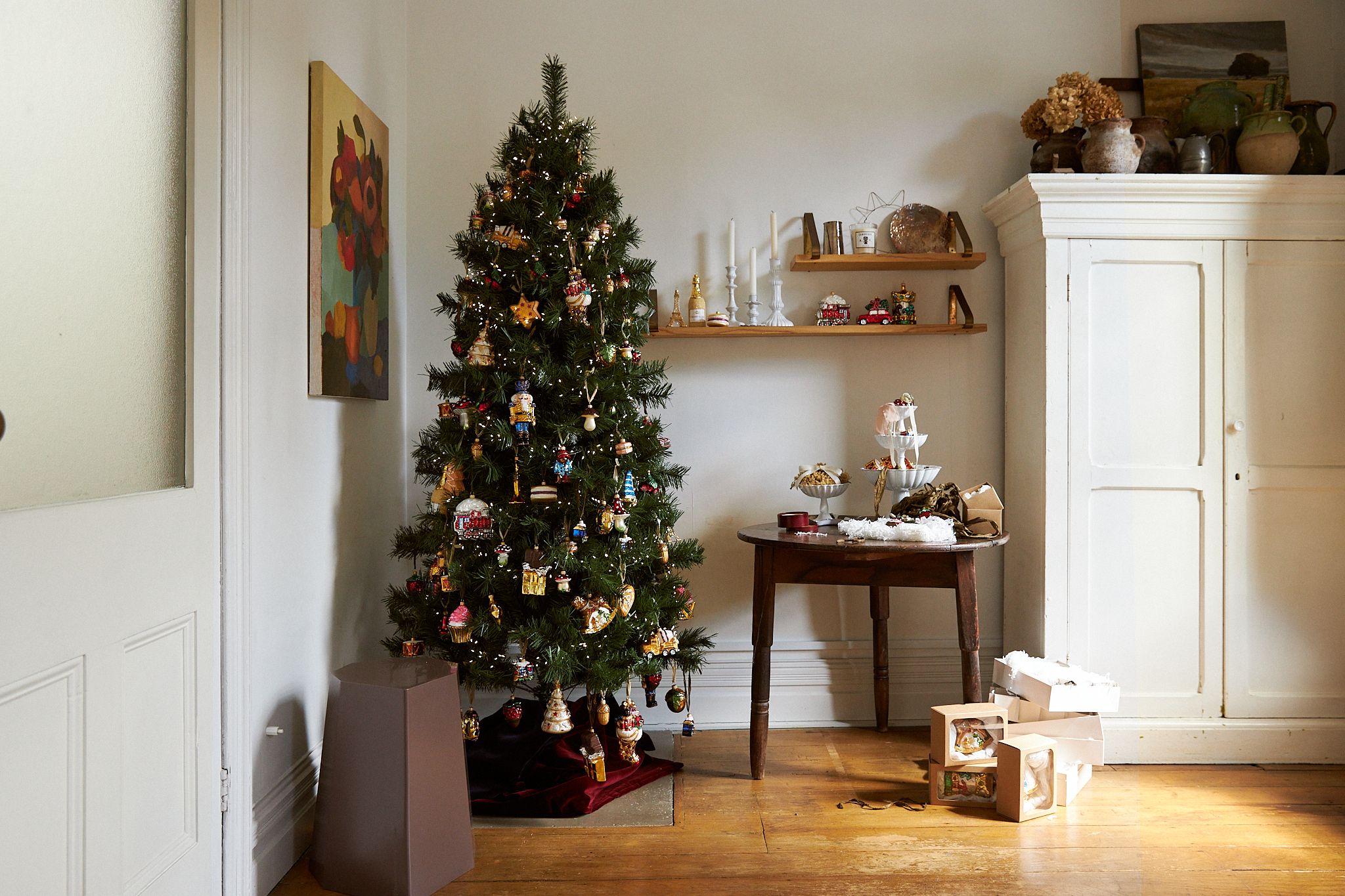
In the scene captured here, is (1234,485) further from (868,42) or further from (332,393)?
(332,393)

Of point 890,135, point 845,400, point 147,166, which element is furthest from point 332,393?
point 890,135

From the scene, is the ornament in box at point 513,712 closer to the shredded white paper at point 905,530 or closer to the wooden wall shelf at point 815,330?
the shredded white paper at point 905,530

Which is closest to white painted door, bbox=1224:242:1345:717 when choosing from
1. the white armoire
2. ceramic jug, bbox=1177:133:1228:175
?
the white armoire

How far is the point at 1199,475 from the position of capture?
2686 mm

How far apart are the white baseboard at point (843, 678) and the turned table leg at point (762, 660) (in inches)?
19.3

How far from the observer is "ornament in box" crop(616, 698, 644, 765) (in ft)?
7.88

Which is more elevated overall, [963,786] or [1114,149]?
[1114,149]

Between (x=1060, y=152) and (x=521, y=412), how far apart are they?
191cm

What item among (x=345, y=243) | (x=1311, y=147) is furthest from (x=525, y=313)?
(x=1311, y=147)

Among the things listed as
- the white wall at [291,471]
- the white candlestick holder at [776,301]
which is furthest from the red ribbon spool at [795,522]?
the white wall at [291,471]

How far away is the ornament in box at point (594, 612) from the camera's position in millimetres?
2283

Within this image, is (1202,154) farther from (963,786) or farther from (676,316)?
(963,786)

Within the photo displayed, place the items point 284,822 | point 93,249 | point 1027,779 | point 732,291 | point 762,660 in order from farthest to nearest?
point 732,291 < point 762,660 < point 1027,779 < point 284,822 < point 93,249

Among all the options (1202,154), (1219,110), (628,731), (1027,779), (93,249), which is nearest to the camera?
(93,249)
